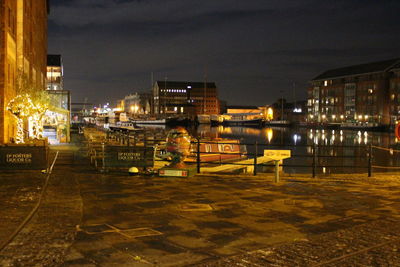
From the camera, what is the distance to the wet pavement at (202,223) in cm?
648

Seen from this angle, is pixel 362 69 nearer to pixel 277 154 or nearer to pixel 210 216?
pixel 277 154

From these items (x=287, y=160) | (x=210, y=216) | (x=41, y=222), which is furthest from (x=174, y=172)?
(x=287, y=160)

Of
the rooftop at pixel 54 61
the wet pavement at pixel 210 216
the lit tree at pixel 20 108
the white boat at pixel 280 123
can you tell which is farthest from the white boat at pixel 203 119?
the wet pavement at pixel 210 216

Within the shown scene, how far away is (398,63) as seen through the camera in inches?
4441

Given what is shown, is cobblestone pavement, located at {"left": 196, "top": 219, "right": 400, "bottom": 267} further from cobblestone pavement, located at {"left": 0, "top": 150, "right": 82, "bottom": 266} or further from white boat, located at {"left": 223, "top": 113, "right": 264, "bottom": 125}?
white boat, located at {"left": 223, "top": 113, "right": 264, "bottom": 125}

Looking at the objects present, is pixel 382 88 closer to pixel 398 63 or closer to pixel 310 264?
pixel 398 63

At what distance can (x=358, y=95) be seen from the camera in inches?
5000

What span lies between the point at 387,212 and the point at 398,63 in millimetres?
115262

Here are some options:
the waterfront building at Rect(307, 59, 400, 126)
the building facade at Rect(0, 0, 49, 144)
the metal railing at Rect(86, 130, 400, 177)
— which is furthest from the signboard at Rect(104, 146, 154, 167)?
→ the waterfront building at Rect(307, 59, 400, 126)

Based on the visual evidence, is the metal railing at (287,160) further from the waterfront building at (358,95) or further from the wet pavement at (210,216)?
the waterfront building at (358,95)

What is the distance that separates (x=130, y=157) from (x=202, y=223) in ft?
27.2

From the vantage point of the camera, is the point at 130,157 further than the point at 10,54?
No

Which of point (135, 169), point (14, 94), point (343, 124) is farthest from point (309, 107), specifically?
point (135, 169)

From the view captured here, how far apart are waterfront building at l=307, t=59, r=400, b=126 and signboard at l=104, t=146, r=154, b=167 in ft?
348
